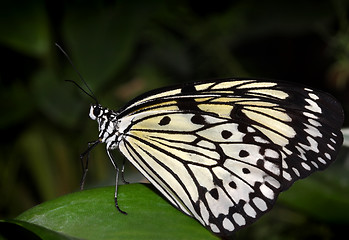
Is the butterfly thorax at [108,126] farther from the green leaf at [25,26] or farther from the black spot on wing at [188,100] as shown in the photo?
the green leaf at [25,26]

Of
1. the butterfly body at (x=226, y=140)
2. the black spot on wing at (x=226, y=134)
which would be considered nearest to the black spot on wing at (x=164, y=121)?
the butterfly body at (x=226, y=140)

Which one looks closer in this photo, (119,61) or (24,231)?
(24,231)

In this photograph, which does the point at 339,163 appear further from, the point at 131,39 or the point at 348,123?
the point at 131,39

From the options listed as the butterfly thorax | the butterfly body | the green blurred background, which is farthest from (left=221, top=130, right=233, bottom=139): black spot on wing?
the green blurred background

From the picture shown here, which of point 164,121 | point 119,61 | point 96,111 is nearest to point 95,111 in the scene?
point 96,111

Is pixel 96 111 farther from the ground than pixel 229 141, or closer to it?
farther from the ground

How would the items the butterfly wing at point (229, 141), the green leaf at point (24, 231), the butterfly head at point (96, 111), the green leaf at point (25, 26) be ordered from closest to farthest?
the green leaf at point (24, 231) < the butterfly wing at point (229, 141) < the butterfly head at point (96, 111) < the green leaf at point (25, 26)

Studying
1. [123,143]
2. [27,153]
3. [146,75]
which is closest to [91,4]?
[146,75]

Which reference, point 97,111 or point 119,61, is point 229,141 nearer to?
point 97,111
